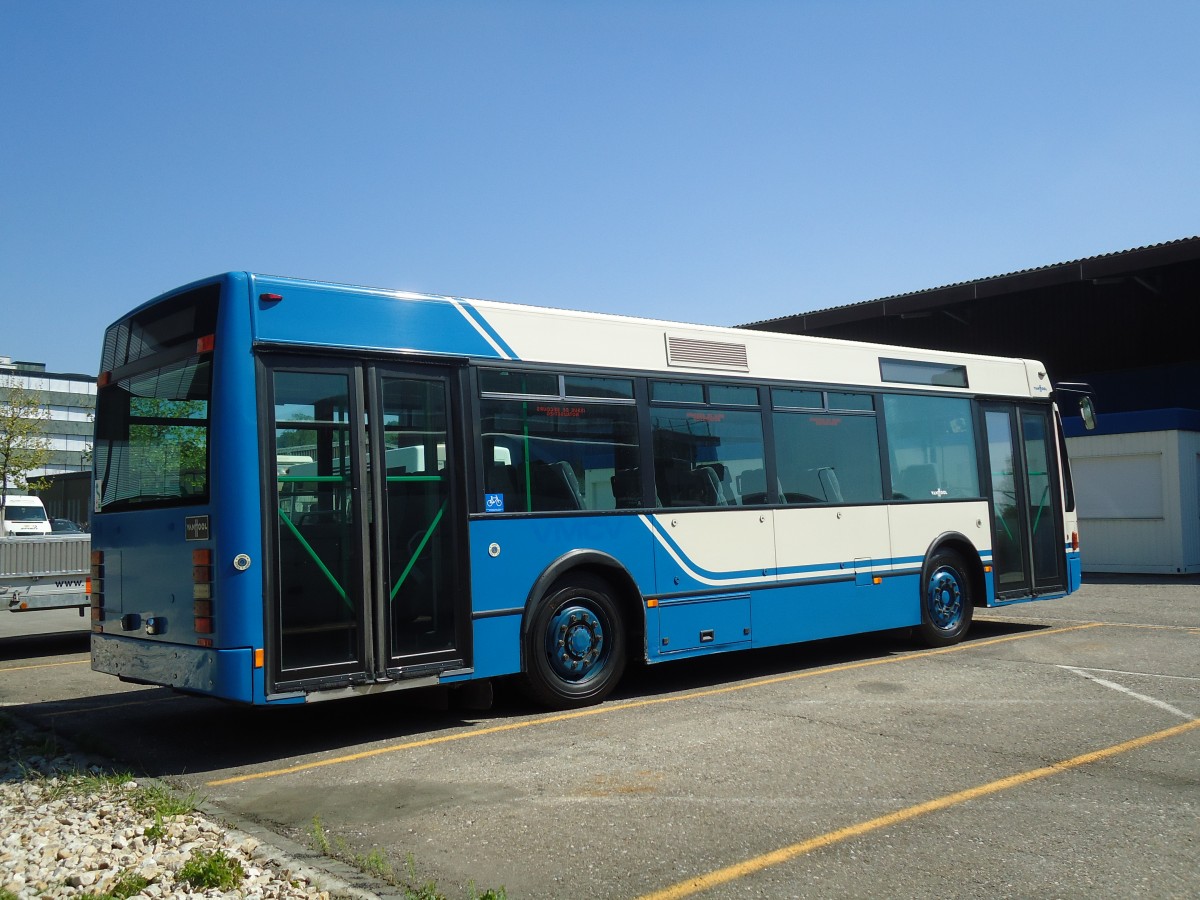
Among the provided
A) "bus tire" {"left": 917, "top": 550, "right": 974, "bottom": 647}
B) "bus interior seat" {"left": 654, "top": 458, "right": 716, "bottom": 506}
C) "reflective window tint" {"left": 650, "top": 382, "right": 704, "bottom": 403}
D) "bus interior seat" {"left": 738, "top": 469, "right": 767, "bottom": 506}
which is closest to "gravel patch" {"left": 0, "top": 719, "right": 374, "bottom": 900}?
"bus interior seat" {"left": 654, "top": 458, "right": 716, "bottom": 506}

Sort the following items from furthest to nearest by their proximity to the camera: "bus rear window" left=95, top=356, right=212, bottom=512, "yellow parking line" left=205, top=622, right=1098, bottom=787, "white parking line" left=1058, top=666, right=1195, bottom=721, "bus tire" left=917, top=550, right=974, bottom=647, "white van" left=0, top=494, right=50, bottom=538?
"white van" left=0, top=494, right=50, bottom=538
"bus tire" left=917, top=550, right=974, bottom=647
"white parking line" left=1058, top=666, right=1195, bottom=721
"bus rear window" left=95, top=356, right=212, bottom=512
"yellow parking line" left=205, top=622, right=1098, bottom=787

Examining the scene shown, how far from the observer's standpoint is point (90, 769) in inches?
249

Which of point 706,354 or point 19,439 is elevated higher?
point 19,439

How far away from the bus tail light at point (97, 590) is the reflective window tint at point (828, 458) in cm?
581

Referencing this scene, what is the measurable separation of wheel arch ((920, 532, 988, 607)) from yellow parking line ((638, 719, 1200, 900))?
453 centimetres

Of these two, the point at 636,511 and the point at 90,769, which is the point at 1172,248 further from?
the point at 90,769

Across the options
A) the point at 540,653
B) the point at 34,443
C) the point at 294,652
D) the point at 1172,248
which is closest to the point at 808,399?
the point at 540,653

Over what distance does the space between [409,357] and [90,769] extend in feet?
10.9

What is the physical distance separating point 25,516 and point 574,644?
2227 centimetres

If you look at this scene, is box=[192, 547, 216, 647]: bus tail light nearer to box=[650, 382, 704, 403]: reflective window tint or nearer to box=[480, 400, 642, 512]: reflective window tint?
box=[480, 400, 642, 512]: reflective window tint

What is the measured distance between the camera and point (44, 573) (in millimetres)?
12406

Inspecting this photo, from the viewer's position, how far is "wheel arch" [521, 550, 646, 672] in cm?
782

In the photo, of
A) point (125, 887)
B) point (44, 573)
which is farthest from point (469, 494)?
point (44, 573)

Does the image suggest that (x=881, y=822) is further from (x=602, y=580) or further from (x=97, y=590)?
(x=97, y=590)
